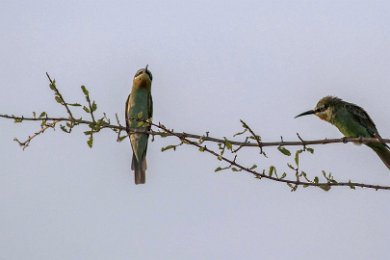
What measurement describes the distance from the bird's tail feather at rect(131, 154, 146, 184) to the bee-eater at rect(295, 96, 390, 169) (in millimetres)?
2016

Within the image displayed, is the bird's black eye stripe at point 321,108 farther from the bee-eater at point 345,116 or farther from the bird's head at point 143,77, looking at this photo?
the bird's head at point 143,77

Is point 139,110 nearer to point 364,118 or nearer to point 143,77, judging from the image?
point 143,77

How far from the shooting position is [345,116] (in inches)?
240

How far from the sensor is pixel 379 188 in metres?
3.24

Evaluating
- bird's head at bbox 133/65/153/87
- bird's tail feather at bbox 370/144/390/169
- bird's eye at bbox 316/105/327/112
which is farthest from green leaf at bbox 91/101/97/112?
bird's head at bbox 133/65/153/87

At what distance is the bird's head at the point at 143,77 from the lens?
26.3 feet

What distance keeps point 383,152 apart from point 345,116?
3.42 ft

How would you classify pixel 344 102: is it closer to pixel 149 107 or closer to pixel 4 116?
pixel 149 107

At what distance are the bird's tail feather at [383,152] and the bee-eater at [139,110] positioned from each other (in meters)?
2.80

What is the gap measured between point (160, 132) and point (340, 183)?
929mm

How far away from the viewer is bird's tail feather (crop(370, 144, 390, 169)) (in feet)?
16.6

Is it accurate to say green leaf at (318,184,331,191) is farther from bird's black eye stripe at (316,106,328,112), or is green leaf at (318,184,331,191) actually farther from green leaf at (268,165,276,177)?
bird's black eye stripe at (316,106,328,112)

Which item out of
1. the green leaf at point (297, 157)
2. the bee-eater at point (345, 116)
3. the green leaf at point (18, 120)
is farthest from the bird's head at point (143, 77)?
the green leaf at point (297, 157)

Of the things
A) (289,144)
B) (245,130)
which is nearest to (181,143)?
(245,130)
